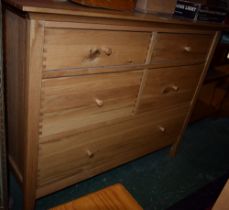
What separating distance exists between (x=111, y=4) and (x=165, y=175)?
1099 millimetres

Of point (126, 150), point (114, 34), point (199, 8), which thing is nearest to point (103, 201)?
point (114, 34)

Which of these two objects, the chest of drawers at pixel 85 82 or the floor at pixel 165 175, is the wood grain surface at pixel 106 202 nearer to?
the chest of drawers at pixel 85 82

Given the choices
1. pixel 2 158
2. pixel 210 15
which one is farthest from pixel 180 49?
pixel 2 158

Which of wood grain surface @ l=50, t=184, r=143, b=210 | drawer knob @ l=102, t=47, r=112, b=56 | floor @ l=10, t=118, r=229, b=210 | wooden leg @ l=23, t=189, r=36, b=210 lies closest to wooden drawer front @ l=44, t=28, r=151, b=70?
drawer knob @ l=102, t=47, r=112, b=56

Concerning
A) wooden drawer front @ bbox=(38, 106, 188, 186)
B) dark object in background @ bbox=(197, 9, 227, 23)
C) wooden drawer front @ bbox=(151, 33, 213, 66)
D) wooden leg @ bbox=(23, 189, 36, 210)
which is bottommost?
wooden leg @ bbox=(23, 189, 36, 210)

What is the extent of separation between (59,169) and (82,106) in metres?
0.31

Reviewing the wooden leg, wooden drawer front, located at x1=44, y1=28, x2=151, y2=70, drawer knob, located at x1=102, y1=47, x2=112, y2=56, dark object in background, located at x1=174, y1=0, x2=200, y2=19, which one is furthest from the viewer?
dark object in background, located at x1=174, y1=0, x2=200, y2=19

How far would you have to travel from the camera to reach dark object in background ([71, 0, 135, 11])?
91 centimetres

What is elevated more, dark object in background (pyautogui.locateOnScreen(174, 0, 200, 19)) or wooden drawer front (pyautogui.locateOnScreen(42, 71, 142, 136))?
dark object in background (pyautogui.locateOnScreen(174, 0, 200, 19))

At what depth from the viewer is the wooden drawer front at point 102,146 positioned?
1059 mm

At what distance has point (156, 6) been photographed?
1229 millimetres

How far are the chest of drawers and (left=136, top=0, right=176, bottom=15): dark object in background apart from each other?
15 centimetres

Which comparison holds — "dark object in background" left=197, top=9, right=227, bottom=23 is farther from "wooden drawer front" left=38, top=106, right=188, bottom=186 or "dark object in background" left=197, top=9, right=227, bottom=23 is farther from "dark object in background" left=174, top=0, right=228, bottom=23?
"wooden drawer front" left=38, top=106, right=188, bottom=186

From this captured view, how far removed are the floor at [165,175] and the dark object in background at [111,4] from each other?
0.93m
